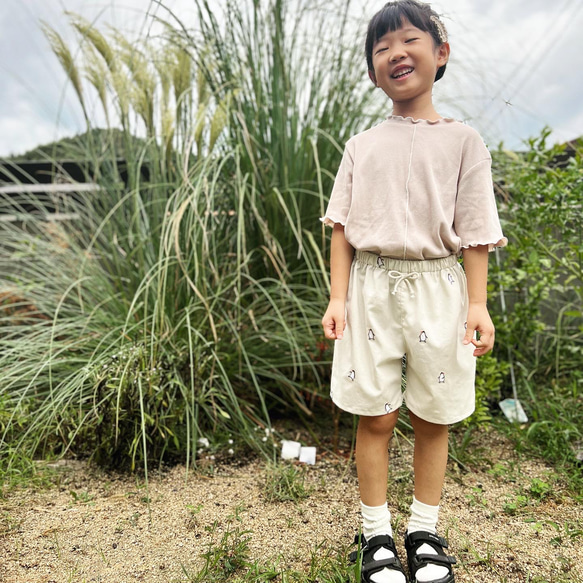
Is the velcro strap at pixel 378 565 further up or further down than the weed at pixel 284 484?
further up

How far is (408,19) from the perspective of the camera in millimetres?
1186

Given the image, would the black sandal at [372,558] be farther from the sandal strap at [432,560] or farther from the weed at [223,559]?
the weed at [223,559]

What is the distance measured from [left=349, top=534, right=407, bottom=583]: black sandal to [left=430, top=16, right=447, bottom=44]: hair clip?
1.15m

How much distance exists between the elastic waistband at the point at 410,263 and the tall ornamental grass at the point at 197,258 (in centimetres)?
68

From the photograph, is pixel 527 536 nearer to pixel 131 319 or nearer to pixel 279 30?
pixel 131 319

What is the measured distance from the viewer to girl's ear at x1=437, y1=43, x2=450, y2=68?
4.11ft

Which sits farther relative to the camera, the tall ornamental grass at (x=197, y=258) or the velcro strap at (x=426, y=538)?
the tall ornamental grass at (x=197, y=258)

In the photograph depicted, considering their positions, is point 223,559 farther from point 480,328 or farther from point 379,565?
point 480,328

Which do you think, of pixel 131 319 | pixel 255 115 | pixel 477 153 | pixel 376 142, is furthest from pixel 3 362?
pixel 477 153

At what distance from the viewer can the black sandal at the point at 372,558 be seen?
48.7 inches

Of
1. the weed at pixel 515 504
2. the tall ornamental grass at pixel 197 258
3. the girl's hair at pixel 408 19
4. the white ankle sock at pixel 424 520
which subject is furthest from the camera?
the tall ornamental grass at pixel 197 258

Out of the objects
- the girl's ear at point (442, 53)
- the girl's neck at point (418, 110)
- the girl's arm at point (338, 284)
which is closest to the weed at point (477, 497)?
the girl's arm at point (338, 284)

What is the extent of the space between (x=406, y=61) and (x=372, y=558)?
1.12 meters

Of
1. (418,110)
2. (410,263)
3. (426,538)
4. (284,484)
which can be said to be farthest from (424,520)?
(418,110)
